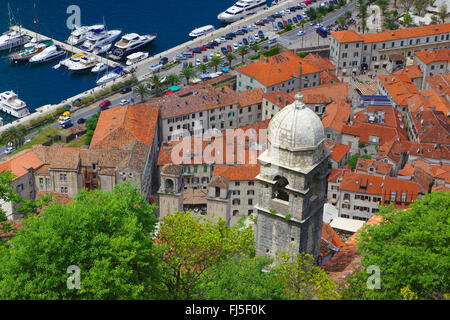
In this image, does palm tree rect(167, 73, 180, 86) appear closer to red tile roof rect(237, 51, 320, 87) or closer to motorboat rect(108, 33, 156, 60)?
red tile roof rect(237, 51, 320, 87)

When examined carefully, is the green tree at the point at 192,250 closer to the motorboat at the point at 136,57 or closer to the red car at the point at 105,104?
the red car at the point at 105,104

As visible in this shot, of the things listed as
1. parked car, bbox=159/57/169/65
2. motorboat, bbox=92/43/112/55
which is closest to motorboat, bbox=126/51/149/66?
parked car, bbox=159/57/169/65

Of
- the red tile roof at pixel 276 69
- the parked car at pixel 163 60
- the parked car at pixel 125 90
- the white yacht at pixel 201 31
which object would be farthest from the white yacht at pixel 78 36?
the red tile roof at pixel 276 69

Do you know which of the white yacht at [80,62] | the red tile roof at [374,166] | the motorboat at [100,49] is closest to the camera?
the red tile roof at [374,166]

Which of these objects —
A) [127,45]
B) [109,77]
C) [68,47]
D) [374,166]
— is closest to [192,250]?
[374,166]

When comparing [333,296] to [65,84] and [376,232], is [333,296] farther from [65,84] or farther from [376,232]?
[65,84]

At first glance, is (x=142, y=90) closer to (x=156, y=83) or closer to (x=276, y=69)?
(x=156, y=83)

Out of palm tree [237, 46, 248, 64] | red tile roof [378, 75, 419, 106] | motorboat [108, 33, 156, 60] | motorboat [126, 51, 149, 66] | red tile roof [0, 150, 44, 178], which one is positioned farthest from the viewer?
motorboat [108, 33, 156, 60]
